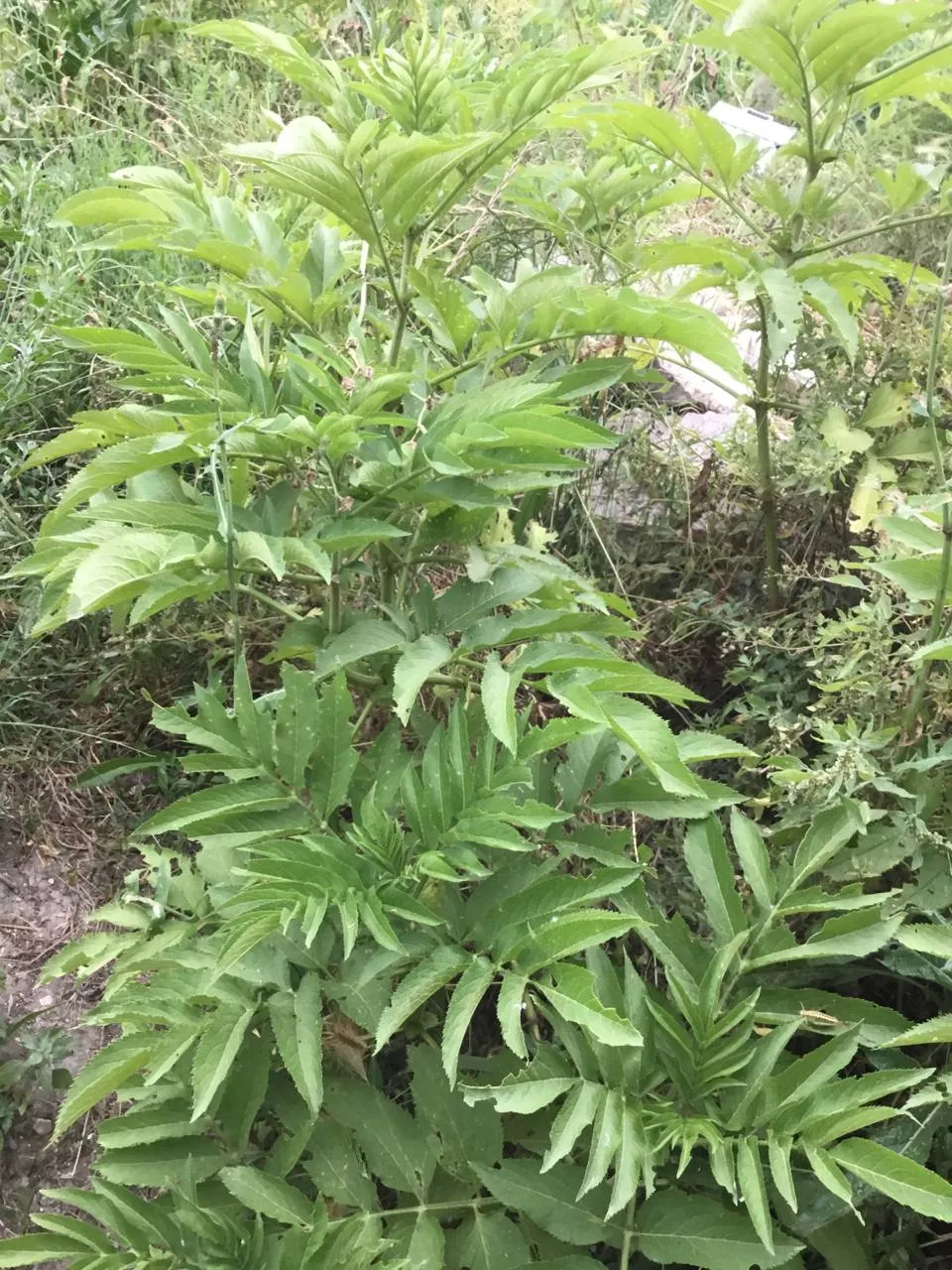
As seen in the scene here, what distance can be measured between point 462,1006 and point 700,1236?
0.36 m

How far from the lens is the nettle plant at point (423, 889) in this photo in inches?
37.9

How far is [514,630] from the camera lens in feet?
3.77

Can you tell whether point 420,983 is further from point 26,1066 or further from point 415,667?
point 26,1066

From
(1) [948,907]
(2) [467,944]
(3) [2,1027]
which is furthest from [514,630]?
(3) [2,1027]

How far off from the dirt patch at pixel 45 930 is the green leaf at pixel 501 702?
989 mm

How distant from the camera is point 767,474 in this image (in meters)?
1.73

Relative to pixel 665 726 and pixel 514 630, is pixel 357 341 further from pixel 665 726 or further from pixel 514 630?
pixel 665 726

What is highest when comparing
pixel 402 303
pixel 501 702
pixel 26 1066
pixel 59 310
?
pixel 402 303

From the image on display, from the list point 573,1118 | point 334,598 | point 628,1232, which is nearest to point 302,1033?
point 573,1118

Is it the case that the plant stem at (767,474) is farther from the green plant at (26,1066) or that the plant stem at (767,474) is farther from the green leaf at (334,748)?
the green plant at (26,1066)

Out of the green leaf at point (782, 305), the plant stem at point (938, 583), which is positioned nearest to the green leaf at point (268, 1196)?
the plant stem at point (938, 583)

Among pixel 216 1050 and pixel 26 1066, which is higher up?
pixel 216 1050

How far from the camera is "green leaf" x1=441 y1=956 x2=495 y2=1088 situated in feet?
2.93

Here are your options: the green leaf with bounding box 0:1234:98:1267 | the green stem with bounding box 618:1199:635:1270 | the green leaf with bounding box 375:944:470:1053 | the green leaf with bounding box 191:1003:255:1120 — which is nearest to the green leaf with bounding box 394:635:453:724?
the green leaf with bounding box 375:944:470:1053
